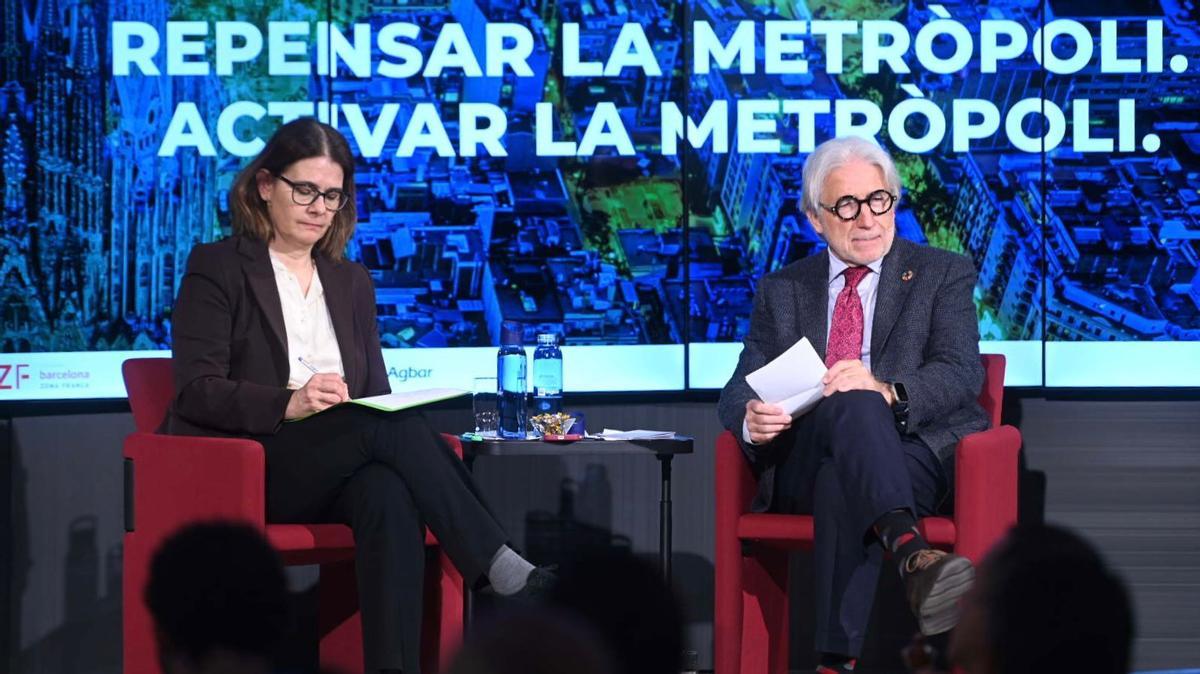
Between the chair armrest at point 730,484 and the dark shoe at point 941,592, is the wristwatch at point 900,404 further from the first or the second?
the dark shoe at point 941,592

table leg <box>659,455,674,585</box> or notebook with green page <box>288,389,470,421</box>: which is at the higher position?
notebook with green page <box>288,389,470,421</box>

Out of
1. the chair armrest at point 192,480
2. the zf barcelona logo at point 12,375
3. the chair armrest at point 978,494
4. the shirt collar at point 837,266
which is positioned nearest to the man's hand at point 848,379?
the chair armrest at point 978,494

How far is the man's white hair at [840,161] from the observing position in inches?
152

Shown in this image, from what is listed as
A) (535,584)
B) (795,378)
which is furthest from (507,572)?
(795,378)

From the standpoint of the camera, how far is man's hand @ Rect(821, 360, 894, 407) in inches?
135

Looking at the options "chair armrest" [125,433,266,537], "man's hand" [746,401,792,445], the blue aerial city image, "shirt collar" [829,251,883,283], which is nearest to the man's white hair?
"shirt collar" [829,251,883,283]

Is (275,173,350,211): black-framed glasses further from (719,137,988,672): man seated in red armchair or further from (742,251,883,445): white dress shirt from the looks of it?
(742,251,883,445): white dress shirt

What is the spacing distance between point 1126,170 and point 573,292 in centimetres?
175

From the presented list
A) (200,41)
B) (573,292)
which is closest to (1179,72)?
(573,292)

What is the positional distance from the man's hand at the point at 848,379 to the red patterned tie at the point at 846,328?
0.28 meters

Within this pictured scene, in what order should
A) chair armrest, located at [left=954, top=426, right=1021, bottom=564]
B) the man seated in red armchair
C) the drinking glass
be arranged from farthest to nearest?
the drinking glass
chair armrest, located at [left=954, top=426, right=1021, bottom=564]
the man seated in red armchair

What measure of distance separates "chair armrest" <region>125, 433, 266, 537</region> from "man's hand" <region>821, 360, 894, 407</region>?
4.14 ft

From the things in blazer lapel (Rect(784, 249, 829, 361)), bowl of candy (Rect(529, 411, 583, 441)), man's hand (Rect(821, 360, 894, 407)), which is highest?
blazer lapel (Rect(784, 249, 829, 361))

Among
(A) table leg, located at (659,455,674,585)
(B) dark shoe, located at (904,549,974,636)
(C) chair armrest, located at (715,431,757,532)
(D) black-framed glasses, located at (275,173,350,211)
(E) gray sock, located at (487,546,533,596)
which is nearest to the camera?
(B) dark shoe, located at (904,549,974,636)
